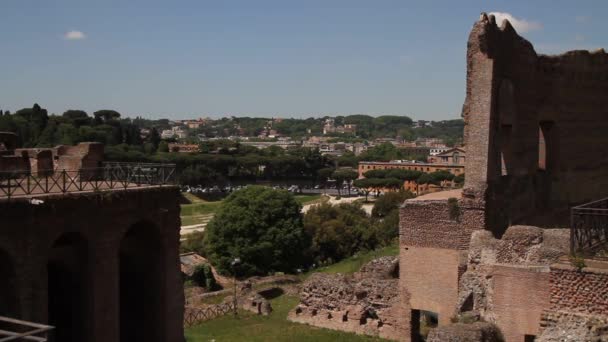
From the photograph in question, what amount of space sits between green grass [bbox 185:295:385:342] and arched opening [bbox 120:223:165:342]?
4156 mm

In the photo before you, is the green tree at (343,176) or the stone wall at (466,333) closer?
the stone wall at (466,333)

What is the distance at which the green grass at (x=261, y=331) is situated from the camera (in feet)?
64.4

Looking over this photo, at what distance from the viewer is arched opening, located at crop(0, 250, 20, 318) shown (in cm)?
1262

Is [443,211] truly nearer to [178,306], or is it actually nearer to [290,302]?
[178,306]

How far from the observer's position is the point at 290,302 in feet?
88.0

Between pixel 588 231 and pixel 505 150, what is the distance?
7418 millimetres

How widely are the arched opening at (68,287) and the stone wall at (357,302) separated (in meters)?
8.40

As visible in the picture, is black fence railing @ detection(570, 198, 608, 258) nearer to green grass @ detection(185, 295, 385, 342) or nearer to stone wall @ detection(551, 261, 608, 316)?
stone wall @ detection(551, 261, 608, 316)

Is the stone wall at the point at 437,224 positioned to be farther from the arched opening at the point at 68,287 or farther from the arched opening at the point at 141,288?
the arched opening at the point at 68,287

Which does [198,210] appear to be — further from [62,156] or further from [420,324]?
[420,324]

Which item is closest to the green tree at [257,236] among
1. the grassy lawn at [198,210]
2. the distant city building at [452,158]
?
the grassy lawn at [198,210]

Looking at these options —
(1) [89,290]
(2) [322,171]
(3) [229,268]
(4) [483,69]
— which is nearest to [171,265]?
(1) [89,290]

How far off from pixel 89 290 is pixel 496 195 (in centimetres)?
1085

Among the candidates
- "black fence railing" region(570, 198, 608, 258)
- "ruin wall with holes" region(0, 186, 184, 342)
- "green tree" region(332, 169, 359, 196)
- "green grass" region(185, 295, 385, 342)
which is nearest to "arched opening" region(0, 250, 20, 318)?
"ruin wall with holes" region(0, 186, 184, 342)
